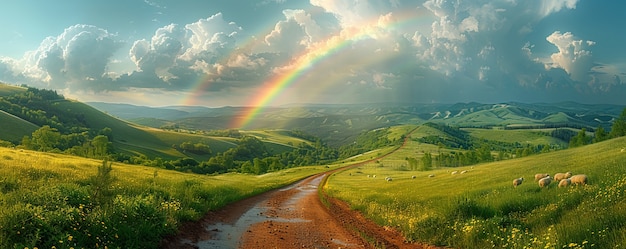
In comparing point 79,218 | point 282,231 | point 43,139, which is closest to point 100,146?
point 43,139

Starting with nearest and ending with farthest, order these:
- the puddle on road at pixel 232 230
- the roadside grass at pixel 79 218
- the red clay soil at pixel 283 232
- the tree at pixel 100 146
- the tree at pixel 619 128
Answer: the roadside grass at pixel 79 218, the puddle on road at pixel 232 230, the red clay soil at pixel 283 232, the tree at pixel 619 128, the tree at pixel 100 146

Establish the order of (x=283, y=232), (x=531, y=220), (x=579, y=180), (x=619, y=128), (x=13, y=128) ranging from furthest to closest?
1. (x=13, y=128)
2. (x=619, y=128)
3. (x=579, y=180)
4. (x=283, y=232)
5. (x=531, y=220)

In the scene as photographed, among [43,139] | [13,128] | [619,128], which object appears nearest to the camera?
[619,128]

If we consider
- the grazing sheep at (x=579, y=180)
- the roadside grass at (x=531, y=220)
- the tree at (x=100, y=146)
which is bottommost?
the tree at (x=100, y=146)

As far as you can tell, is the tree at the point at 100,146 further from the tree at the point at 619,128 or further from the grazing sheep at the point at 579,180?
the tree at the point at 619,128

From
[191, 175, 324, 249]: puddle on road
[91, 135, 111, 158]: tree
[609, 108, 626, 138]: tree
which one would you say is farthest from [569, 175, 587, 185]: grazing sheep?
[91, 135, 111, 158]: tree

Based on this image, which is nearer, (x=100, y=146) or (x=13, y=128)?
(x=100, y=146)

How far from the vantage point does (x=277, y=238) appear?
1980 centimetres

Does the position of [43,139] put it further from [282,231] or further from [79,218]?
[79,218]

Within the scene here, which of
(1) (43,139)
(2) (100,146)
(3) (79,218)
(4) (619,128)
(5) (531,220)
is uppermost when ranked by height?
(4) (619,128)

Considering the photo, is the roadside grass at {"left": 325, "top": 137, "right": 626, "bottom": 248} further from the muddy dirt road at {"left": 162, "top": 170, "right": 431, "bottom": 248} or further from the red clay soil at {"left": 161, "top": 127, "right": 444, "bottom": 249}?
the muddy dirt road at {"left": 162, "top": 170, "right": 431, "bottom": 248}

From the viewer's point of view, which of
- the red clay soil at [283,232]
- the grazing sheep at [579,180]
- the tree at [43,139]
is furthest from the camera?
the tree at [43,139]

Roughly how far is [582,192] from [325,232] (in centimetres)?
1364

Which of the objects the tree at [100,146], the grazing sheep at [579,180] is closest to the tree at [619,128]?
the grazing sheep at [579,180]
